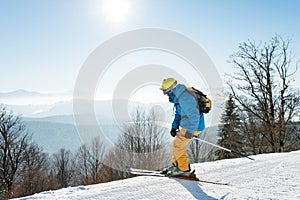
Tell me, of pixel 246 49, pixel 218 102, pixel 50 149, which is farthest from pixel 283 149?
pixel 50 149

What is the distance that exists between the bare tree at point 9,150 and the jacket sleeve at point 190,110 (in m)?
24.7

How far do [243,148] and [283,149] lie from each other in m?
6.80

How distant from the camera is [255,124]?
22.2 m

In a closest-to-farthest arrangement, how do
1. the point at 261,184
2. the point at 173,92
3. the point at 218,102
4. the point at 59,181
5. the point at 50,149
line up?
the point at 261,184 → the point at 173,92 → the point at 218,102 → the point at 59,181 → the point at 50,149

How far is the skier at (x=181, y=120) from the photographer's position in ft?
15.6

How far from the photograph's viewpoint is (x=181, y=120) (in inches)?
195

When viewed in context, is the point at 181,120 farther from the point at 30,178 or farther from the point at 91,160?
the point at 91,160

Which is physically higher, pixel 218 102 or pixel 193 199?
pixel 218 102

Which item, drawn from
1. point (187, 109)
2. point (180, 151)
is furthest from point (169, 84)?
point (180, 151)

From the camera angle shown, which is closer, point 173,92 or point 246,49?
point 173,92

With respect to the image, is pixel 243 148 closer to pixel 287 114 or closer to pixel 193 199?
pixel 287 114

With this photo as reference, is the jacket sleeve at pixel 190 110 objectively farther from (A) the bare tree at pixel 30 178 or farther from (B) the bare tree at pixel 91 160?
(B) the bare tree at pixel 91 160

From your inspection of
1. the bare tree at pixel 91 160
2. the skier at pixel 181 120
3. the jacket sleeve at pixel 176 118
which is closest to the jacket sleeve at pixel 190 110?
the skier at pixel 181 120

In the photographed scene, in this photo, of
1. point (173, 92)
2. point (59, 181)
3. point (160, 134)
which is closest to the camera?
point (173, 92)
